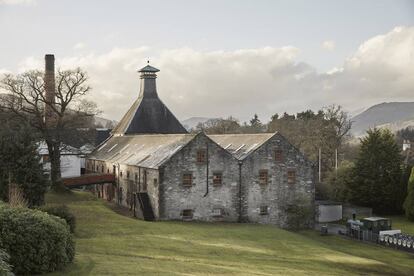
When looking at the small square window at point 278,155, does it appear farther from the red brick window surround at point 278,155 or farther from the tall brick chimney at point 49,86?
the tall brick chimney at point 49,86

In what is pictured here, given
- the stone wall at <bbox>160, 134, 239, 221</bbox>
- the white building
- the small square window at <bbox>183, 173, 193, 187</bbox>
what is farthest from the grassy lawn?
the white building

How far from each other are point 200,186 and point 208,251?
14082mm

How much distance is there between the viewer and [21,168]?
33906mm

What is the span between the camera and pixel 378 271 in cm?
2836

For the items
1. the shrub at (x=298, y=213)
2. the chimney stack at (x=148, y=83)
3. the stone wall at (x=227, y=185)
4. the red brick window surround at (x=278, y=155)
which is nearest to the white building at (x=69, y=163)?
the chimney stack at (x=148, y=83)

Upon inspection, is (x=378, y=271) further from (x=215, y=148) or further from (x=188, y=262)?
→ (x=215, y=148)

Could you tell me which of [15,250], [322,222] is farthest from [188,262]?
[322,222]

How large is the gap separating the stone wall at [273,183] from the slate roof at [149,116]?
2045cm

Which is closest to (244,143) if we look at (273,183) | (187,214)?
(273,183)

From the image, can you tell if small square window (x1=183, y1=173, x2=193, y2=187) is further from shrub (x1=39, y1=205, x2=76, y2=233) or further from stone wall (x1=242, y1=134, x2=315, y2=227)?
shrub (x1=39, y1=205, x2=76, y2=233)

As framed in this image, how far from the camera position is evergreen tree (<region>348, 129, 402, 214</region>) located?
55.2 m

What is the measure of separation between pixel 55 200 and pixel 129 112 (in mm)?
20433

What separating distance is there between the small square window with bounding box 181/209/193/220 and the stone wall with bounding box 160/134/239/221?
0.60 ft

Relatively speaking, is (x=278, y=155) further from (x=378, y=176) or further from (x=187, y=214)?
(x=378, y=176)
